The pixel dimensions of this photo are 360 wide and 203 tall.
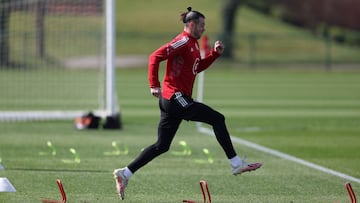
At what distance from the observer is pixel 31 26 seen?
25.2m

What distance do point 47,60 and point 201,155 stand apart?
15.0 metres

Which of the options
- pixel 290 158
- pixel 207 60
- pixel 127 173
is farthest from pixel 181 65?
pixel 290 158

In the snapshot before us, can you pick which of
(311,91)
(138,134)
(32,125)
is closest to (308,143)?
(138,134)

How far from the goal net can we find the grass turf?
102 cm

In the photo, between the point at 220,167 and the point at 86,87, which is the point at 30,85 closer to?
the point at 86,87

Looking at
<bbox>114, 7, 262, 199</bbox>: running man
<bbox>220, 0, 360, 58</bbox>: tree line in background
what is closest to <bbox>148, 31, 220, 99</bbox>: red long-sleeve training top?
<bbox>114, 7, 262, 199</bbox>: running man

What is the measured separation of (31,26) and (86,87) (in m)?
4.92

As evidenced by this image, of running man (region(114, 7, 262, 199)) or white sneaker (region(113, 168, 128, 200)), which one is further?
running man (region(114, 7, 262, 199))

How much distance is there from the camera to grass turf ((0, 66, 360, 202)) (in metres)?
11.8

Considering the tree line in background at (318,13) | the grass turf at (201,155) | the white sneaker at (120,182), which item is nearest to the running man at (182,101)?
the white sneaker at (120,182)

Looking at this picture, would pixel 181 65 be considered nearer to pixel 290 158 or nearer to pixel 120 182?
pixel 120 182

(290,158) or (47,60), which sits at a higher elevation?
(290,158)

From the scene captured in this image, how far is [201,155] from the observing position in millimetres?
16141

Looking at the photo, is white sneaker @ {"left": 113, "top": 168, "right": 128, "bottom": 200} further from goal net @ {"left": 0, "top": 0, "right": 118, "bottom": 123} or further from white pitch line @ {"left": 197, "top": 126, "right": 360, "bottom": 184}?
goal net @ {"left": 0, "top": 0, "right": 118, "bottom": 123}
